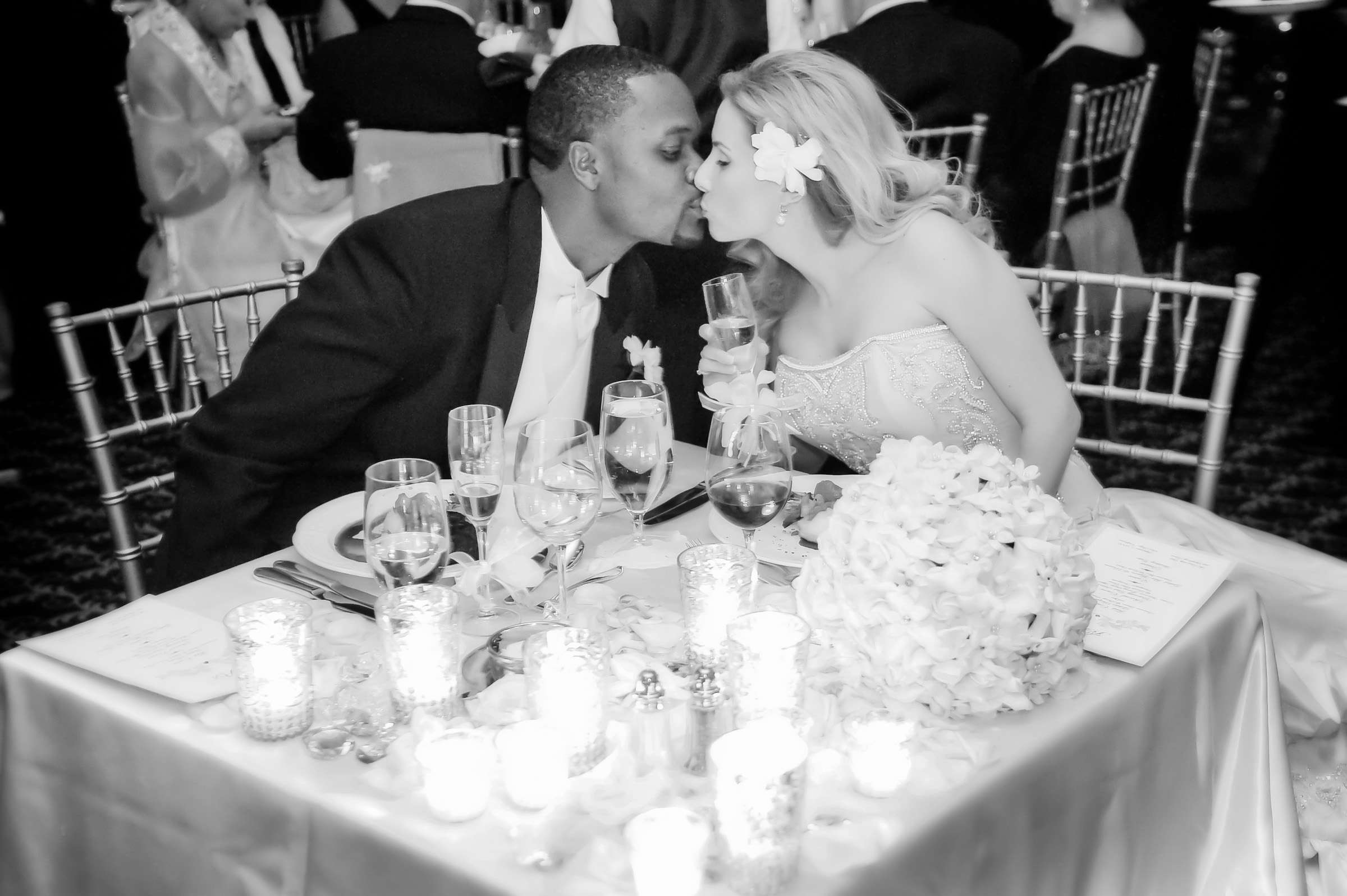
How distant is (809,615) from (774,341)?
48.4 inches

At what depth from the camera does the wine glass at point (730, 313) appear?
198 cm

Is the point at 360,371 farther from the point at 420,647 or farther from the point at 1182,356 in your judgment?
the point at 1182,356

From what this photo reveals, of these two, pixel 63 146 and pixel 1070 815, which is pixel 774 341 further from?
pixel 63 146

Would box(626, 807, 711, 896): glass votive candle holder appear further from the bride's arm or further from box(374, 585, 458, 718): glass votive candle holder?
the bride's arm

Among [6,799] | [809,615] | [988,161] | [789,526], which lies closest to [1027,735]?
[809,615]

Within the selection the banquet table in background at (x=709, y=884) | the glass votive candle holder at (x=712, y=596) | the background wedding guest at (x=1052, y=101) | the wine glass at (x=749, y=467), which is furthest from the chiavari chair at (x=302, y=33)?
the glass votive candle holder at (x=712, y=596)

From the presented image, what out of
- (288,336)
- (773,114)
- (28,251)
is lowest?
(28,251)

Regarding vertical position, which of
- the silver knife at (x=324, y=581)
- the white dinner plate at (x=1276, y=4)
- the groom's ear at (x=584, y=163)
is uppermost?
the white dinner plate at (x=1276, y=4)

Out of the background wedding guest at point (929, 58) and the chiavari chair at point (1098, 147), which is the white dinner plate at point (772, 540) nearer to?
the background wedding guest at point (929, 58)

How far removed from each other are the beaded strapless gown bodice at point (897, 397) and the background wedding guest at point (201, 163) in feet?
7.37

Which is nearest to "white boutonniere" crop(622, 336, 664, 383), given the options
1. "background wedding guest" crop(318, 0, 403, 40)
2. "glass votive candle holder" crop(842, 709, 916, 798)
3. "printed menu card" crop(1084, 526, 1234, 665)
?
"printed menu card" crop(1084, 526, 1234, 665)

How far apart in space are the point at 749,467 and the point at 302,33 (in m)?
5.59

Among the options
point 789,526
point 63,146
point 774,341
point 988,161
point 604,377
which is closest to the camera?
point 789,526

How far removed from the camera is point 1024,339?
2.08 m
